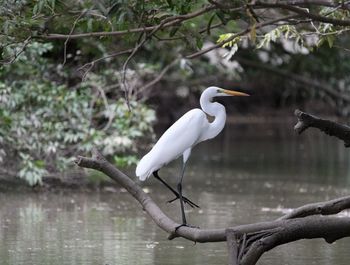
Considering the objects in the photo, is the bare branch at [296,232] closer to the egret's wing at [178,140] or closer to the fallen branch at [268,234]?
the fallen branch at [268,234]

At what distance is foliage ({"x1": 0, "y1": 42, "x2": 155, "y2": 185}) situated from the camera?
1256 cm

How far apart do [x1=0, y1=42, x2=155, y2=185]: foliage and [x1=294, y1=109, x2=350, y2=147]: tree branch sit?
19.3 feet

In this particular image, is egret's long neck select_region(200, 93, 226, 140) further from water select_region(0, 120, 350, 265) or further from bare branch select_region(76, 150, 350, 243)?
water select_region(0, 120, 350, 265)

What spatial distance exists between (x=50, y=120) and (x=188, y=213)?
2738 millimetres

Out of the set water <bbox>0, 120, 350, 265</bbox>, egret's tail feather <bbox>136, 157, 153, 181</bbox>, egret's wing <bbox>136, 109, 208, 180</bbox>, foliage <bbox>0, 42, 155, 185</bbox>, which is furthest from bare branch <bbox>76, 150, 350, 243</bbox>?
foliage <bbox>0, 42, 155, 185</bbox>

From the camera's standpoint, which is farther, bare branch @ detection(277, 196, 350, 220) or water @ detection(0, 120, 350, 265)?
water @ detection(0, 120, 350, 265)

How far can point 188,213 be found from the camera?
37.6ft

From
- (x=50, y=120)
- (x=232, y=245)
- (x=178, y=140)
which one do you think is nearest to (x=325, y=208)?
(x=232, y=245)

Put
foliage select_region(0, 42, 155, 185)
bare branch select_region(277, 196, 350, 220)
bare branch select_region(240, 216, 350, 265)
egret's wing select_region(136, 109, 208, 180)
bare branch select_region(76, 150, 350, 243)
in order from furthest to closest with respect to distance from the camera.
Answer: foliage select_region(0, 42, 155, 185), egret's wing select_region(136, 109, 208, 180), bare branch select_region(277, 196, 350, 220), bare branch select_region(76, 150, 350, 243), bare branch select_region(240, 216, 350, 265)

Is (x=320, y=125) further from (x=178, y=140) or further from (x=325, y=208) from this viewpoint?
(x=178, y=140)

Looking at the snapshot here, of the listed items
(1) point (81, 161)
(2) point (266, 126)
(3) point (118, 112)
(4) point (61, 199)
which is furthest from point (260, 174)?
(2) point (266, 126)

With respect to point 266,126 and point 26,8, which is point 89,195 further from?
point 266,126

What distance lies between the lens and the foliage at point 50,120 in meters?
12.6

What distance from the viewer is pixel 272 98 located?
32.2 meters
